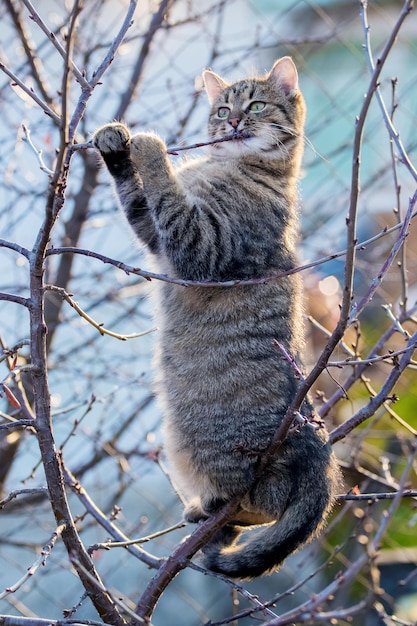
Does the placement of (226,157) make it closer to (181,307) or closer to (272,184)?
(272,184)

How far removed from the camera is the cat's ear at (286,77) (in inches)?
118

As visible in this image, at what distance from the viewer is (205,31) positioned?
11.4ft

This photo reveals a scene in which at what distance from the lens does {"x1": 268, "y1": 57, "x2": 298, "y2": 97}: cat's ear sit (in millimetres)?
3004

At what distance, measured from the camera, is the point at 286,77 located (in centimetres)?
303

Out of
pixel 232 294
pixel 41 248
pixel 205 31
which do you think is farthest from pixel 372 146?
pixel 41 248

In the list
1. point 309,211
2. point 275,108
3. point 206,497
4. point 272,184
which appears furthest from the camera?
point 309,211

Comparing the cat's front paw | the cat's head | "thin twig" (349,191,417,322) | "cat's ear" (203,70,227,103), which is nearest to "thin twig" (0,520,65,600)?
"thin twig" (349,191,417,322)

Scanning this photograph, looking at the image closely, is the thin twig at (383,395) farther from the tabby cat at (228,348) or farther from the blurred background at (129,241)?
the blurred background at (129,241)

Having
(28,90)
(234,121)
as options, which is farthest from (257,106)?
(28,90)

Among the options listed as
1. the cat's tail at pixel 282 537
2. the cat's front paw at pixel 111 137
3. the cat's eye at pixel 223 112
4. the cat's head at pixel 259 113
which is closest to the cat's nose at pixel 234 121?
the cat's head at pixel 259 113

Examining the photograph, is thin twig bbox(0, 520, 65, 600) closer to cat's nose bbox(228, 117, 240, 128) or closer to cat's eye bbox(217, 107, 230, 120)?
cat's nose bbox(228, 117, 240, 128)

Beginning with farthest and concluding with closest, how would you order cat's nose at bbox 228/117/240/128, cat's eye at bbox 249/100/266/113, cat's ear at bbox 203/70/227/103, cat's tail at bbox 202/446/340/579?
cat's ear at bbox 203/70/227/103
cat's eye at bbox 249/100/266/113
cat's nose at bbox 228/117/240/128
cat's tail at bbox 202/446/340/579

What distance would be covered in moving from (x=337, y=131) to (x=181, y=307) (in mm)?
1970

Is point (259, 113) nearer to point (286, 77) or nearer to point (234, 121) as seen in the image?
point (234, 121)
